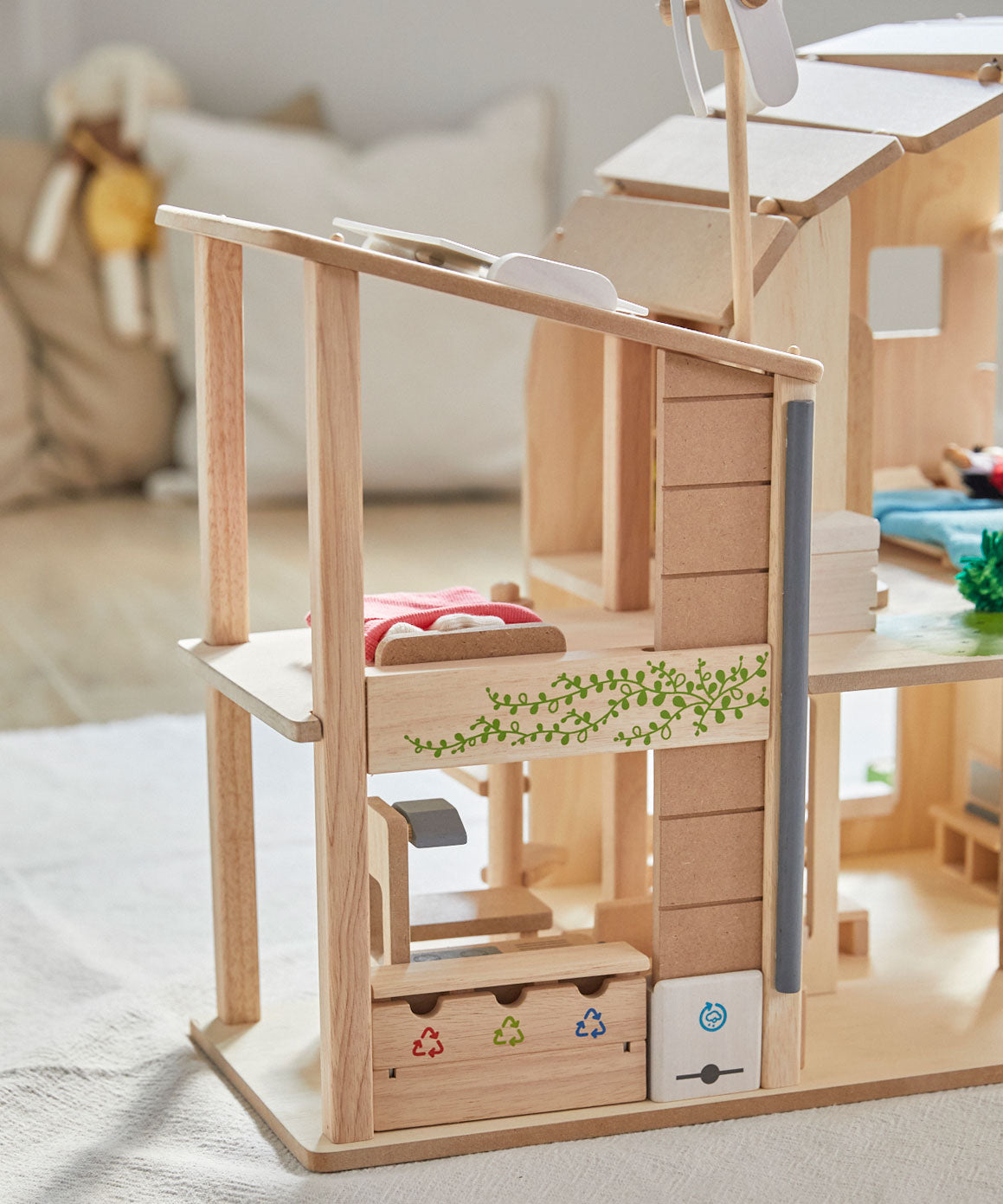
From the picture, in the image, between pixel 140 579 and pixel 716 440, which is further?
pixel 140 579

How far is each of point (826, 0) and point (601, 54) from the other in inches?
21.6

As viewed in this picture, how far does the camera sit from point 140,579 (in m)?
3.18

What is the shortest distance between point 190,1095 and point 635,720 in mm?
492

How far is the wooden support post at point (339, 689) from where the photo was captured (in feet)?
3.66

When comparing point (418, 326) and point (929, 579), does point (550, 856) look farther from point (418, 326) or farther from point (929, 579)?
point (418, 326)

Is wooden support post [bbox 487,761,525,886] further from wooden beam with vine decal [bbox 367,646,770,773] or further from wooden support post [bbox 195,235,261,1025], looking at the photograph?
wooden beam with vine decal [bbox 367,646,770,773]

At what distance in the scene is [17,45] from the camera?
3289 millimetres

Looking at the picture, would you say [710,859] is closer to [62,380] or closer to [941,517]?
[941,517]

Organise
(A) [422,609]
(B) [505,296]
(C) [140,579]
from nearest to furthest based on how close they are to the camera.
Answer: (B) [505,296] < (A) [422,609] < (C) [140,579]

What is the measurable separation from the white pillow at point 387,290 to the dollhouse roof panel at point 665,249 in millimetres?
1714

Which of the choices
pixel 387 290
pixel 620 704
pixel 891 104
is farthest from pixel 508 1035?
pixel 387 290

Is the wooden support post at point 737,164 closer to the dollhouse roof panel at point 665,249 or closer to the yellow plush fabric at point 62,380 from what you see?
the dollhouse roof panel at point 665,249

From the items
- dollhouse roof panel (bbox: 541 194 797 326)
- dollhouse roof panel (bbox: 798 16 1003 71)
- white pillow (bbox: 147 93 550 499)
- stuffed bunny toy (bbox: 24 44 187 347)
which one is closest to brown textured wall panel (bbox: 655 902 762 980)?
dollhouse roof panel (bbox: 541 194 797 326)

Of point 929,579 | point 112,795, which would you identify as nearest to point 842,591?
point 929,579
